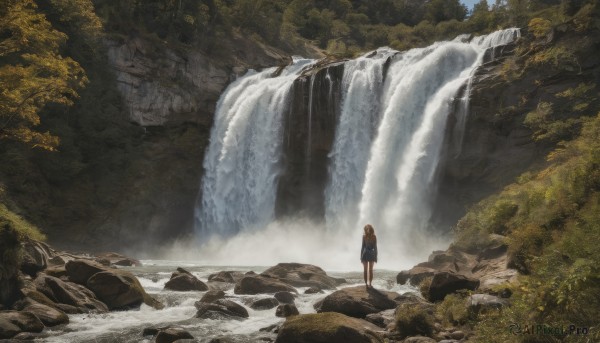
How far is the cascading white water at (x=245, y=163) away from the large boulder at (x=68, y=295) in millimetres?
21307

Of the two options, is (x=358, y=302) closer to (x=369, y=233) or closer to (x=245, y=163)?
(x=369, y=233)

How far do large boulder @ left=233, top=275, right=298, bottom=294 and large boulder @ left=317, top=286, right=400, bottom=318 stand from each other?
3.65m

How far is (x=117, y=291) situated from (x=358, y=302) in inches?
283

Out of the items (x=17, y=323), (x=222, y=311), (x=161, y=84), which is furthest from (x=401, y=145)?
(x=17, y=323)

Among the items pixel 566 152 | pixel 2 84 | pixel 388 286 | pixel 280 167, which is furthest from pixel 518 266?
pixel 280 167

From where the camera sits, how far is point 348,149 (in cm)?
3391

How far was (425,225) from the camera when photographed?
2902 centimetres

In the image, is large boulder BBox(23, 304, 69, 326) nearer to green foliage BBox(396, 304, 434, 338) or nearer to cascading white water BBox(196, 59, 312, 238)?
green foliage BBox(396, 304, 434, 338)

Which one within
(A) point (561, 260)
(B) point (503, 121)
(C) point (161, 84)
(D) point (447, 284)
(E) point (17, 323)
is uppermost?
(C) point (161, 84)

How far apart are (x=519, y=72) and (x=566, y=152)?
859cm

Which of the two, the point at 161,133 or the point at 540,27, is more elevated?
the point at 540,27

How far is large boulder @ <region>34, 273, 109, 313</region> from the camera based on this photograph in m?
14.2

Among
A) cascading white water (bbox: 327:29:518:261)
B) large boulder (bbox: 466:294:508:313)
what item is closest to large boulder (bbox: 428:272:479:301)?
large boulder (bbox: 466:294:508:313)

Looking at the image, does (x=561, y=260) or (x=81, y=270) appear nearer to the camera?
(x=561, y=260)
